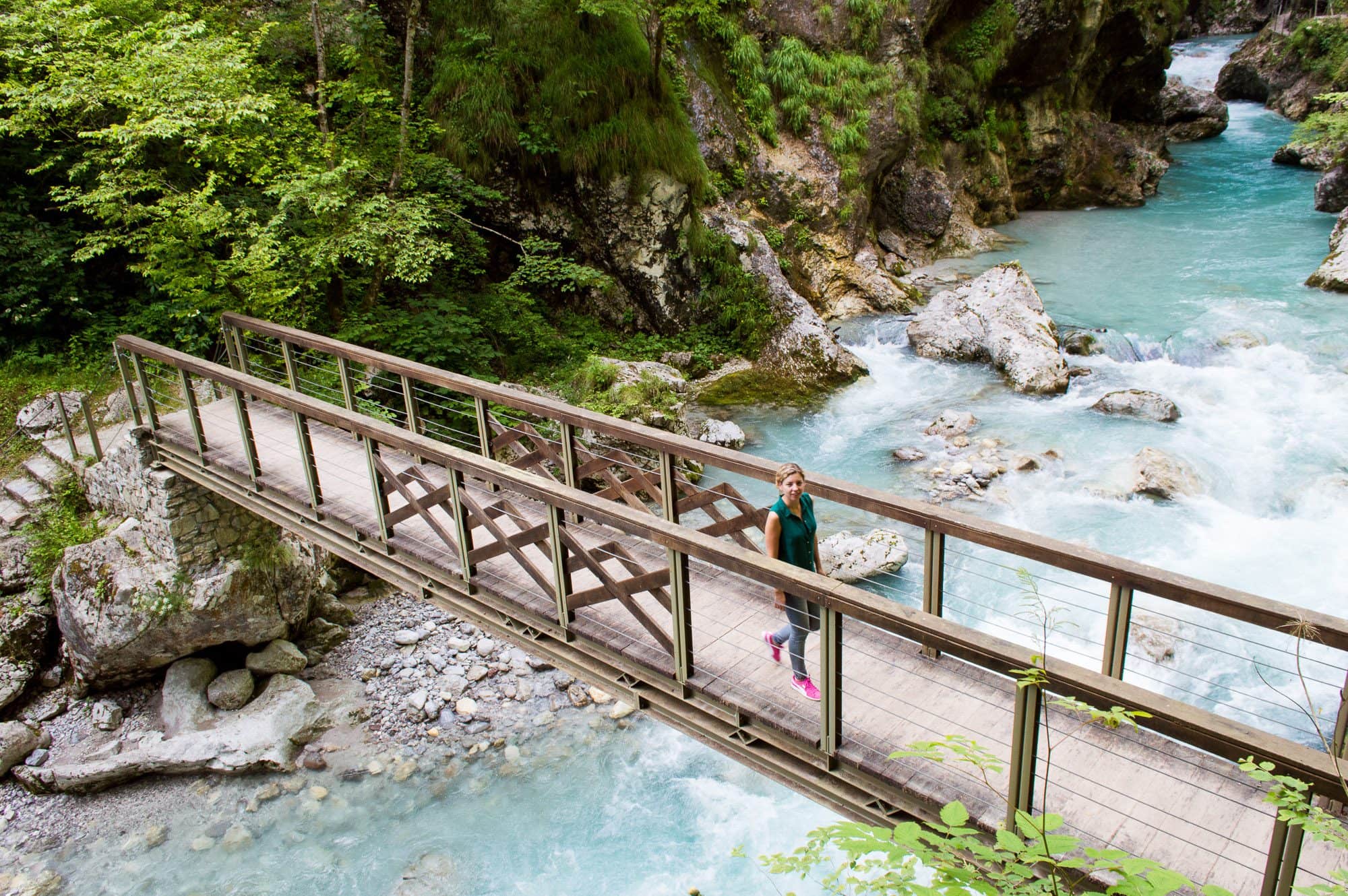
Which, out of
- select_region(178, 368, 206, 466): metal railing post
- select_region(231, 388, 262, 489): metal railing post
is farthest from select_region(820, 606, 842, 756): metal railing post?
select_region(178, 368, 206, 466): metal railing post

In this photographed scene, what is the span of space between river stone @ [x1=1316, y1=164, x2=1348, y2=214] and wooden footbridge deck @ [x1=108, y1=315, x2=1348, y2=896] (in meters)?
21.0

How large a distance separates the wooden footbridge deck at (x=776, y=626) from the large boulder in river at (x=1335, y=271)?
1441cm

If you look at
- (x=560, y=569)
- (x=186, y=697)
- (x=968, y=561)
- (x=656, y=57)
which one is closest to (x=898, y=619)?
(x=560, y=569)

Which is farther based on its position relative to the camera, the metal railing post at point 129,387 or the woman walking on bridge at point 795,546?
the metal railing post at point 129,387

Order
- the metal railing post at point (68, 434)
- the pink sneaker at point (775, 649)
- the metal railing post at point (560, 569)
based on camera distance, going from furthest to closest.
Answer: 1. the metal railing post at point (68, 434)
2. the metal railing post at point (560, 569)
3. the pink sneaker at point (775, 649)

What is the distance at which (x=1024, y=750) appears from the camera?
12.1 feet

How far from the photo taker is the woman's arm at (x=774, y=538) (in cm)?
495

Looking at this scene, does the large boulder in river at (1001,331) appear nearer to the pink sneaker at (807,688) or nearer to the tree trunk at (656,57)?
the tree trunk at (656,57)

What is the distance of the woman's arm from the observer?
4945 millimetres

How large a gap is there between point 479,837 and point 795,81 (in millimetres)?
16025

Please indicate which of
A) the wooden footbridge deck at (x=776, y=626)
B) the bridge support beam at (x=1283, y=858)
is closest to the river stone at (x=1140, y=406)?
the wooden footbridge deck at (x=776, y=626)

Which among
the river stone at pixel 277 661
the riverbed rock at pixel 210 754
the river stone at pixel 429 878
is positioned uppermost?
the river stone at pixel 277 661

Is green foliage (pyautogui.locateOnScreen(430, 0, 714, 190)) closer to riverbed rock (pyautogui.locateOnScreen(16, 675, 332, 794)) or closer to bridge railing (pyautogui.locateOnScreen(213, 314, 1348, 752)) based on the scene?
bridge railing (pyautogui.locateOnScreen(213, 314, 1348, 752))

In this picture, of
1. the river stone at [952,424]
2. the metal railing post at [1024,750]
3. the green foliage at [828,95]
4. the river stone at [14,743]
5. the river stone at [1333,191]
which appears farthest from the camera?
the river stone at [1333,191]
